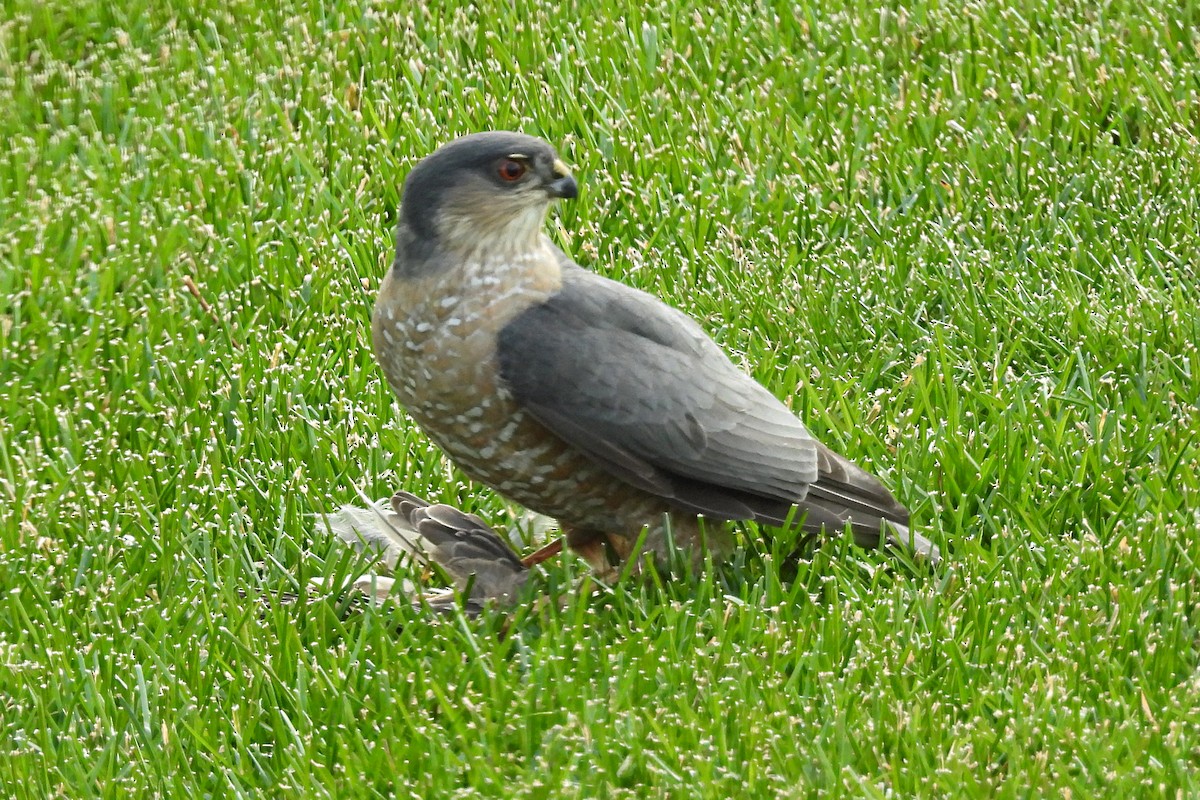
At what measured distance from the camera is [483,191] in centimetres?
420

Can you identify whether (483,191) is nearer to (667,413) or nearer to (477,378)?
(477,378)

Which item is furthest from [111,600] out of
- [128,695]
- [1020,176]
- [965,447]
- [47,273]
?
[1020,176]

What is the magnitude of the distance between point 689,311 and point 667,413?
1517mm

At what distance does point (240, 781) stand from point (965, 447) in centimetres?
222

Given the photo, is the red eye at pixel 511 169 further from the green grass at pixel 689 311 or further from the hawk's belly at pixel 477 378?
→ the green grass at pixel 689 311

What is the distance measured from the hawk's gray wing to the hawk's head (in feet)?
0.70

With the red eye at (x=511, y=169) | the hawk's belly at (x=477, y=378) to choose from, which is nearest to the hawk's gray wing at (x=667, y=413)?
the hawk's belly at (x=477, y=378)

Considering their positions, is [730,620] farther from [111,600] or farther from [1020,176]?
[1020,176]

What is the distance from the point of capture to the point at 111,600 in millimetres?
4496

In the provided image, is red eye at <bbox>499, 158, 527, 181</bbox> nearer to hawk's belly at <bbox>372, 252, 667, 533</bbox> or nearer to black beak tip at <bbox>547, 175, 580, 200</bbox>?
black beak tip at <bbox>547, 175, 580, 200</bbox>

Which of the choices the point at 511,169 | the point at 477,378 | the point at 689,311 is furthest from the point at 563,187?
the point at 689,311

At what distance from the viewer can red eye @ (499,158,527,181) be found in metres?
4.20

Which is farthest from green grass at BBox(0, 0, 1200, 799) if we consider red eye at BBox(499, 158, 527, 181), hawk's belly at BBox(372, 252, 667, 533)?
red eye at BBox(499, 158, 527, 181)

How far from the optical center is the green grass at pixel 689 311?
3.91 meters
